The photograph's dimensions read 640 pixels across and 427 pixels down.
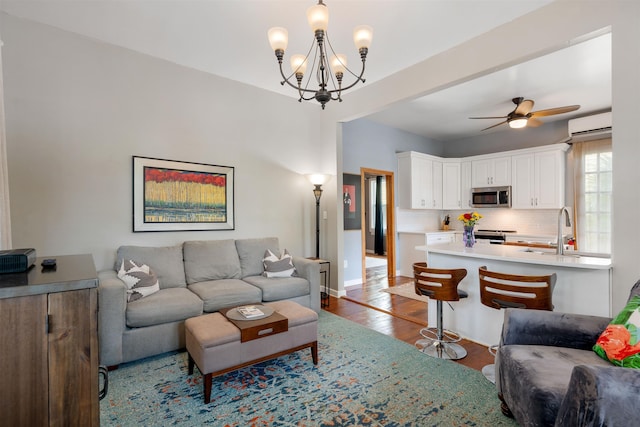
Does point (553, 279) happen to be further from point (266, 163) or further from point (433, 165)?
point (433, 165)

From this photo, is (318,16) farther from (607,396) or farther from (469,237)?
(469,237)

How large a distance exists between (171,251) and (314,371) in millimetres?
2040

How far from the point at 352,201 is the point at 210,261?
2.85 m

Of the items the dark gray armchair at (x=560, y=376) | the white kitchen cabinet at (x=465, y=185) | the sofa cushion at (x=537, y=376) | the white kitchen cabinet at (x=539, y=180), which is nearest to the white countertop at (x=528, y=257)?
the dark gray armchair at (x=560, y=376)

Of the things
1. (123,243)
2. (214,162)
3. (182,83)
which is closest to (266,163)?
(214,162)

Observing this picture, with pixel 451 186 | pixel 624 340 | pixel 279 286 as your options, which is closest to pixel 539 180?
pixel 451 186

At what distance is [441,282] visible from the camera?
2.63 m

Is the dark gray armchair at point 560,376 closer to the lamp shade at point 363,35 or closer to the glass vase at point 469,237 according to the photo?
the glass vase at point 469,237

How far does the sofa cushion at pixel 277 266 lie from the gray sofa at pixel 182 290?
0.08m

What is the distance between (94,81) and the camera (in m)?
3.14

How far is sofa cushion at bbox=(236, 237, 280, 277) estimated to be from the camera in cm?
384

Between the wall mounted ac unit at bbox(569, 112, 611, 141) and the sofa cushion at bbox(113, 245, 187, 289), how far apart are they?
6305 millimetres

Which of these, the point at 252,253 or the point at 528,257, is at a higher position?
the point at 528,257

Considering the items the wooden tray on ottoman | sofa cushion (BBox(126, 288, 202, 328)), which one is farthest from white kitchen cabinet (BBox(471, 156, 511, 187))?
sofa cushion (BBox(126, 288, 202, 328))
